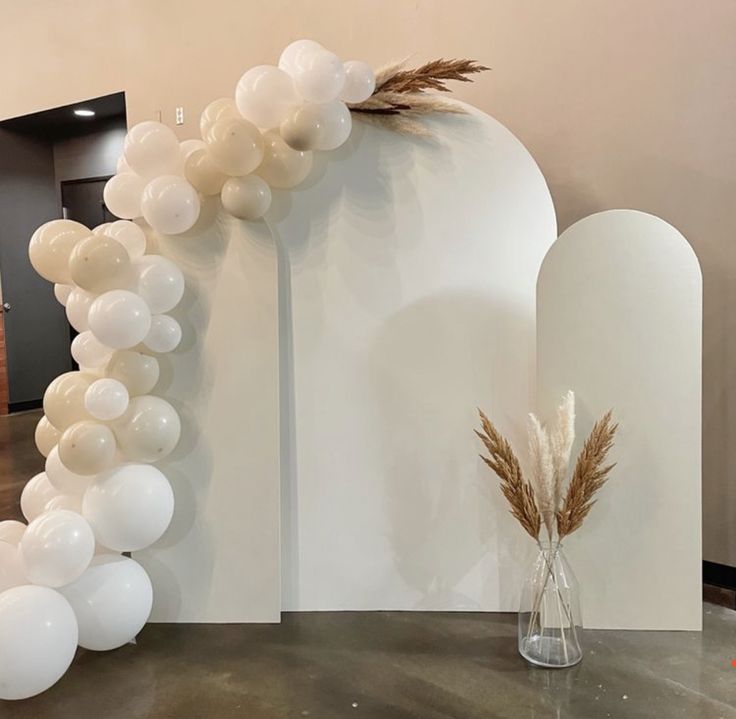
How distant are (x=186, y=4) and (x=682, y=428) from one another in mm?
3481

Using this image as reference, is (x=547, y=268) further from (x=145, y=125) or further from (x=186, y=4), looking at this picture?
(x=186, y=4)

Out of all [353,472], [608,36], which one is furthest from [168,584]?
[608,36]

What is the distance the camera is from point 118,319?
1.91 metres

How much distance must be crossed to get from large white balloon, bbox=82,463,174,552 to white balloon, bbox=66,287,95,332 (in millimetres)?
493

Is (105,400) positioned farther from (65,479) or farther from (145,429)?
(65,479)

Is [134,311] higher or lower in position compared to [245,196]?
lower

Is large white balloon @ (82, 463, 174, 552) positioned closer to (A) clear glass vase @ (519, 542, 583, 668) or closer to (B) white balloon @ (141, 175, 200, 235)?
(B) white balloon @ (141, 175, 200, 235)

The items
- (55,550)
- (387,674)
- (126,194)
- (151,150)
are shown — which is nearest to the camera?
(55,550)

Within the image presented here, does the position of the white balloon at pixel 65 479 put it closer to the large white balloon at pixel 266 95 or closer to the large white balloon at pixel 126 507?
the large white balloon at pixel 126 507

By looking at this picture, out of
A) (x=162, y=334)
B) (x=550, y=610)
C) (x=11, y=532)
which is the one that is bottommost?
(x=550, y=610)

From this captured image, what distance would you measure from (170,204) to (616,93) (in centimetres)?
182

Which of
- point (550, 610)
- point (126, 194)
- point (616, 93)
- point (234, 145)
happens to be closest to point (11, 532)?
point (126, 194)

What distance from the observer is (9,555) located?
1.88m

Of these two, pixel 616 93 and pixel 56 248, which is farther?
pixel 616 93
